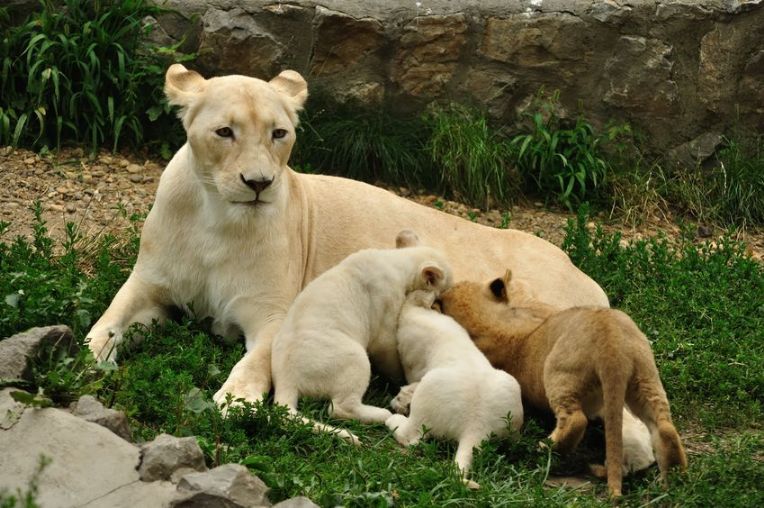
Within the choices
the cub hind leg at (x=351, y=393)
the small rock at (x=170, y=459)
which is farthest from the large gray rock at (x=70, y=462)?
the cub hind leg at (x=351, y=393)

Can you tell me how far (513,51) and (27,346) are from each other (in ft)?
19.0

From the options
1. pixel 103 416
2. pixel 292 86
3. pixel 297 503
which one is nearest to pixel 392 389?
pixel 292 86

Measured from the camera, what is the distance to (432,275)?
279 inches

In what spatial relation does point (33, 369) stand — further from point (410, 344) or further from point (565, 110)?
point (565, 110)

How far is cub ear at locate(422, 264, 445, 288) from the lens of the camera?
7074 mm

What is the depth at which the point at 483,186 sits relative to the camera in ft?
33.2

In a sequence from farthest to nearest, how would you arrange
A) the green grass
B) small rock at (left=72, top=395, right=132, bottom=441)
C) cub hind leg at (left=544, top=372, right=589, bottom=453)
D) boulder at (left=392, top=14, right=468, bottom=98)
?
boulder at (left=392, top=14, right=468, bottom=98)
cub hind leg at (left=544, top=372, right=589, bottom=453)
the green grass
small rock at (left=72, top=395, right=132, bottom=441)

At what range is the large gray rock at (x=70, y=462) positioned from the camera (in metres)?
4.92

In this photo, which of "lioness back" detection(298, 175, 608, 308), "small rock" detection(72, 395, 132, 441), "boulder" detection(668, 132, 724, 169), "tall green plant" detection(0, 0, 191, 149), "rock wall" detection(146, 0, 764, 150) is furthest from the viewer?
"boulder" detection(668, 132, 724, 169)

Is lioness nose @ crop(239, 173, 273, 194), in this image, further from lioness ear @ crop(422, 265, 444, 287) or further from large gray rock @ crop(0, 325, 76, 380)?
large gray rock @ crop(0, 325, 76, 380)

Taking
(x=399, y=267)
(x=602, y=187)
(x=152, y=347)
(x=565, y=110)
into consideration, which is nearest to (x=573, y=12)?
(x=565, y=110)

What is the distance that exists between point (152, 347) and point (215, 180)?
1.08 metres

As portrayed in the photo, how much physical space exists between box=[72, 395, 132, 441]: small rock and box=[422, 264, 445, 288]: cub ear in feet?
7.12

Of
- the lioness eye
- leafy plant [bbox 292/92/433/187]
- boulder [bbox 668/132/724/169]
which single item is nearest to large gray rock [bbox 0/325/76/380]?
the lioness eye
